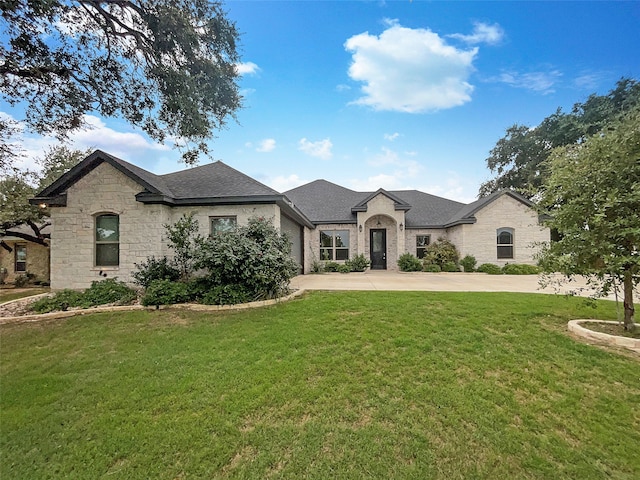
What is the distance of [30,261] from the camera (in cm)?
1617

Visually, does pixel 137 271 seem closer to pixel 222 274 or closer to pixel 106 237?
pixel 106 237

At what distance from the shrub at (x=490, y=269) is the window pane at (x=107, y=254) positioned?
707 inches

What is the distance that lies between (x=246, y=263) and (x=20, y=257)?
18.2 m

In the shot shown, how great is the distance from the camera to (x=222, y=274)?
25.0 feet

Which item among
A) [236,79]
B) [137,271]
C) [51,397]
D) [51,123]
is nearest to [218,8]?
[236,79]

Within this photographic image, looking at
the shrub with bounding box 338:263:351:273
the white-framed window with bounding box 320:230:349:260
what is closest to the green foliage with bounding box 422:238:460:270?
the shrub with bounding box 338:263:351:273

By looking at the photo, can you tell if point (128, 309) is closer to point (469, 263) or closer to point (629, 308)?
point (629, 308)

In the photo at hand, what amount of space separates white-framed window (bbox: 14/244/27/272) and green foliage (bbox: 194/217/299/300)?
53.9 ft

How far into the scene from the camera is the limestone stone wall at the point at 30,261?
16.0 metres

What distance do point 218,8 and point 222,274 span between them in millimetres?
7898

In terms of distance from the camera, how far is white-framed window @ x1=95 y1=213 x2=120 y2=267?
9555 millimetres

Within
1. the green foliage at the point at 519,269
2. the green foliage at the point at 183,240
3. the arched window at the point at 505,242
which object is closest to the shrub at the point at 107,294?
the green foliage at the point at 183,240

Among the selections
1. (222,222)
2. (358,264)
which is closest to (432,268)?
(358,264)

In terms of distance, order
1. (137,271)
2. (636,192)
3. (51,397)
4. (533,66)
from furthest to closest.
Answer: (533,66) < (137,271) < (636,192) < (51,397)
